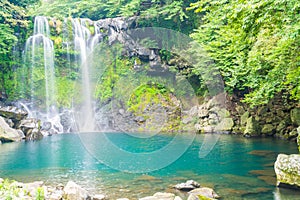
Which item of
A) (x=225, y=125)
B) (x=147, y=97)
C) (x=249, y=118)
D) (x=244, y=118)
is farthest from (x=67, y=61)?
(x=249, y=118)

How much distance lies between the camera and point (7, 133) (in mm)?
20312

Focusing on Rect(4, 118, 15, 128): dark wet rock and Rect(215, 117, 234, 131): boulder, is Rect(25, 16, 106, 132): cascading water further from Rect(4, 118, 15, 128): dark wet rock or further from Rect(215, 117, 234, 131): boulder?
Rect(215, 117, 234, 131): boulder

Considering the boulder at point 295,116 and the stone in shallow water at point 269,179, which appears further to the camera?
the boulder at point 295,116

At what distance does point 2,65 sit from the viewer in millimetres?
27281

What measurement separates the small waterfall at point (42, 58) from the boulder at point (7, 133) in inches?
290

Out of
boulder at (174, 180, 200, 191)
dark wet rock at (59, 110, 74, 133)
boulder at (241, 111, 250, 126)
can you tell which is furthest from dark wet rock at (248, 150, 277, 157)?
dark wet rock at (59, 110, 74, 133)

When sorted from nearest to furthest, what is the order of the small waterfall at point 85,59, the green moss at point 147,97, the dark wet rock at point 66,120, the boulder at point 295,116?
the boulder at point 295,116
the dark wet rock at point 66,120
the small waterfall at point 85,59
the green moss at point 147,97

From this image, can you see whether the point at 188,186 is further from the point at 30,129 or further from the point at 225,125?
the point at 30,129

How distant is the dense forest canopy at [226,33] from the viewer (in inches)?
224

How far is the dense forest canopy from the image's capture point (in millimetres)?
5688

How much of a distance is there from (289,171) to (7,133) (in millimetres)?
18512

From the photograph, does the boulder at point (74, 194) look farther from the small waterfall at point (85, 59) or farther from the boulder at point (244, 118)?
the small waterfall at point (85, 59)

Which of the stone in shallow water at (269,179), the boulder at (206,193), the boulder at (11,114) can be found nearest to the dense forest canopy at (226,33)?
the stone in shallow water at (269,179)

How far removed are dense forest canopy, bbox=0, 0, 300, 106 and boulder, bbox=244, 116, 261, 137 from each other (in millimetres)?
1679
